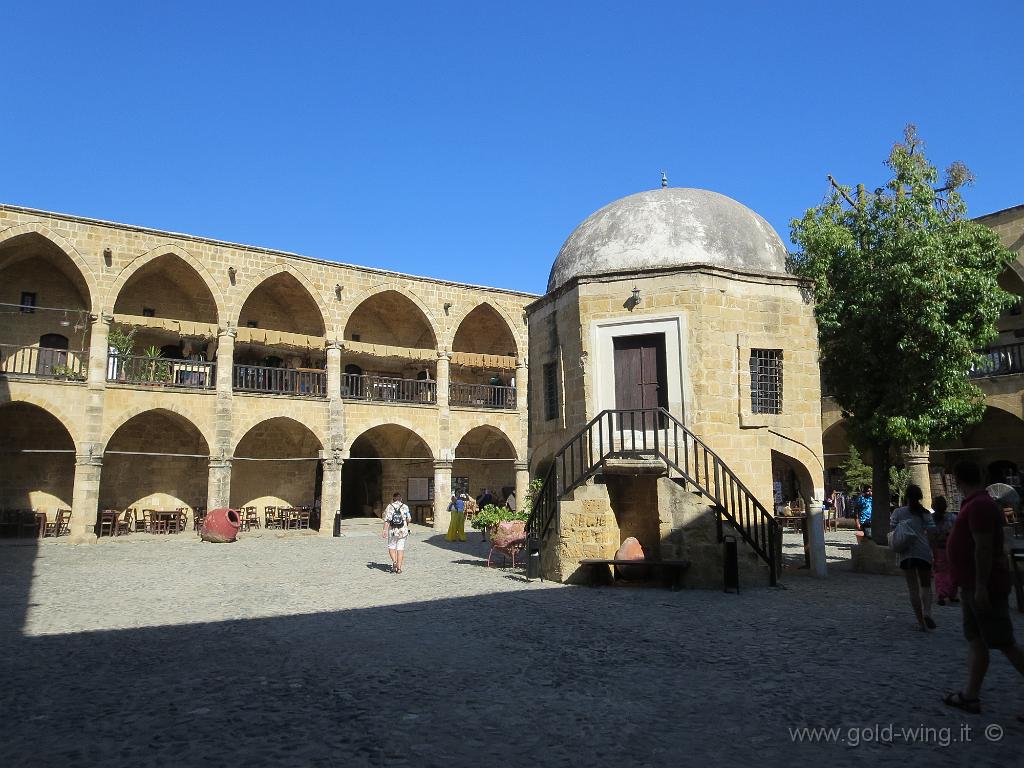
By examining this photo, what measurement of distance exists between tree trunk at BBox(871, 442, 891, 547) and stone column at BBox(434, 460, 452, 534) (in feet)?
44.7

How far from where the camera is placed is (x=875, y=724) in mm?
4082

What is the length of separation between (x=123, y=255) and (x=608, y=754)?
19.6m

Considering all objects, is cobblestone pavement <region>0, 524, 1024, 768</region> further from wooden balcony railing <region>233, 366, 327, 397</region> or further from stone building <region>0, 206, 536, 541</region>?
wooden balcony railing <region>233, 366, 327, 397</region>

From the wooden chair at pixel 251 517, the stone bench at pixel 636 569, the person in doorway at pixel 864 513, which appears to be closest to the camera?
the stone bench at pixel 636 569

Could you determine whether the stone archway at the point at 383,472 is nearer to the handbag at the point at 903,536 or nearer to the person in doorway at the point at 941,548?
the person in doorway at the point at 941,548

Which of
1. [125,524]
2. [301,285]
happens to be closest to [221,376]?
[301,285]

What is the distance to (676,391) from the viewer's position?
10914 mm

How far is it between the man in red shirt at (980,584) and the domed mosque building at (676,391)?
5.43m

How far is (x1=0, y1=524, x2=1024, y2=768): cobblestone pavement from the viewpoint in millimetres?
3795

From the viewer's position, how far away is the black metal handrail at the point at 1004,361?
18703 millimetres

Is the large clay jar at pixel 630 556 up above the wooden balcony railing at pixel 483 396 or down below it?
below

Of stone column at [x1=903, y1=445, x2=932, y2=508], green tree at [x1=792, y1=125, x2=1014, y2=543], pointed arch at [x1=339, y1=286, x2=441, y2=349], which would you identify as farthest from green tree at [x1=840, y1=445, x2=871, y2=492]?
pointed arch at [x1=339, y1=286, x2=441, y2=349]

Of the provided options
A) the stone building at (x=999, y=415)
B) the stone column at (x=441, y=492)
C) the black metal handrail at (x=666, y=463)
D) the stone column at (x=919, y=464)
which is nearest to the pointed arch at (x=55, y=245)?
the stone column at (x=441, y=492)

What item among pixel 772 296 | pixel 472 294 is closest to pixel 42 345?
pixel 472 294
